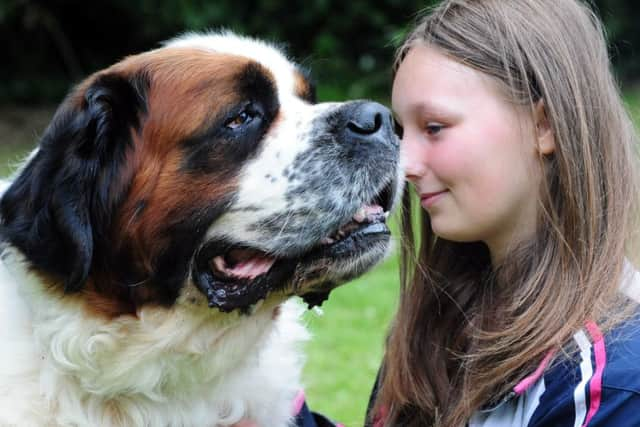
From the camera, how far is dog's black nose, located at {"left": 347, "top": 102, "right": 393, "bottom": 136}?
105 inches

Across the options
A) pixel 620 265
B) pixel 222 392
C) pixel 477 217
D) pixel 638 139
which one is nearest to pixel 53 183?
pixel 222 392

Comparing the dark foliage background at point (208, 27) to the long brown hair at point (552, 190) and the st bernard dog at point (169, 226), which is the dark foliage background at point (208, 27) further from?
the st bernard dog at point (169, 226)

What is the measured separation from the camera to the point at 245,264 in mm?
2689

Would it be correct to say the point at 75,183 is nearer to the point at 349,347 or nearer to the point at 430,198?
the point at 430,198

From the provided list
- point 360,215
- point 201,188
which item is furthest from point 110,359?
point 360,215

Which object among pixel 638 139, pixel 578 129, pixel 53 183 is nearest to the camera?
pixel 53 183

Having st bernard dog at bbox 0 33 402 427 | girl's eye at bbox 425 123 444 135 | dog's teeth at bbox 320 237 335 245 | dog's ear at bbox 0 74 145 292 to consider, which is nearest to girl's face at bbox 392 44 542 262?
girl's eye at bbox 425 123 444 135

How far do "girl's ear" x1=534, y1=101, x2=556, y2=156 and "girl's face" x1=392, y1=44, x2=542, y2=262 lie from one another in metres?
0.02

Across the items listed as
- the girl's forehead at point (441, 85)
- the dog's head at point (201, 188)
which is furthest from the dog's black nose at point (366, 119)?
the girl's forehead at point (441, 85)

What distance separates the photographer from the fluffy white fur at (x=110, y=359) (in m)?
2.65

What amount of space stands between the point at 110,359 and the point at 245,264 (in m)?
0.47

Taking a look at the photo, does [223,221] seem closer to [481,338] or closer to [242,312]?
[242,312]

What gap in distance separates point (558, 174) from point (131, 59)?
52.1 inches

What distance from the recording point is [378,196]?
8.98 ft
